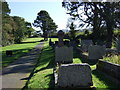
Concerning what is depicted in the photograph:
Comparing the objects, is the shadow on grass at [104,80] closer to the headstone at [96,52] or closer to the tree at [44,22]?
the headstone at [96,52]

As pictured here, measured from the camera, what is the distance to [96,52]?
1745 cm

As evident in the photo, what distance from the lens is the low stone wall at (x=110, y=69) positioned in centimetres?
893

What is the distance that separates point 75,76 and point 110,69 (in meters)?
2.38

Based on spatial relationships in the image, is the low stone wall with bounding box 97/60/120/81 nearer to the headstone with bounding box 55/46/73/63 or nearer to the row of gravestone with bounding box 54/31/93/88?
the row of gravestone with bounding box 54/31/93/88

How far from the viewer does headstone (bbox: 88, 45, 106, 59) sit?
1730 centimetres

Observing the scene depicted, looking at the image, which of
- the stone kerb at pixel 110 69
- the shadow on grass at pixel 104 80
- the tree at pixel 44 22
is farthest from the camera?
the tree at pixel 44 22

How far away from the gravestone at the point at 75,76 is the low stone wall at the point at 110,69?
154 centimetres

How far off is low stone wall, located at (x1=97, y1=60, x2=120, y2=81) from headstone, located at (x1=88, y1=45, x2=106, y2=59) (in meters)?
5.73

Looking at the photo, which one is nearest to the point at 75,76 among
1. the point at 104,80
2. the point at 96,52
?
the point at 104,80

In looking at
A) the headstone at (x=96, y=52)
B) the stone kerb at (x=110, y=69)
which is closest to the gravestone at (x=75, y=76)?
the stone kerb at (x=110, y=69)

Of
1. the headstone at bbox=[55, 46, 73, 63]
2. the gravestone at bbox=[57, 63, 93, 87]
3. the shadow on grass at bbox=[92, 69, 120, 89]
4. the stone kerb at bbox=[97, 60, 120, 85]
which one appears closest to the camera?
the gravestone at bbox=[57, 63, 93, 87]

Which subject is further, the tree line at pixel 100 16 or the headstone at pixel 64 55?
the tree line at pixel 100 16

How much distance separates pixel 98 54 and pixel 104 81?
823 cm

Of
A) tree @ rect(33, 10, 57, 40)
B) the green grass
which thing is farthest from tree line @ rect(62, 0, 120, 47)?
tree @ rect(33, 10, 57, 40)
